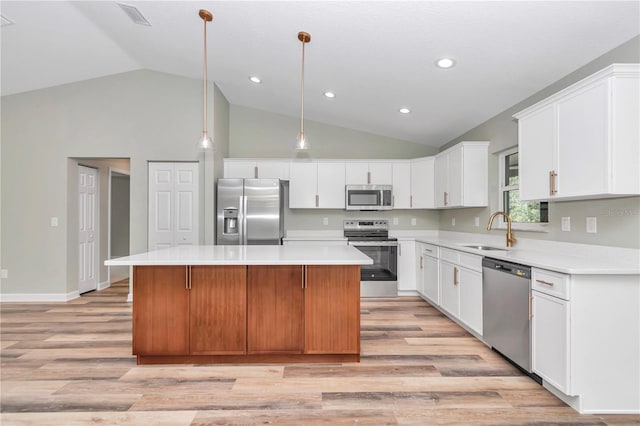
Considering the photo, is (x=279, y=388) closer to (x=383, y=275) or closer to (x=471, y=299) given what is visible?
(x=471, y=299)

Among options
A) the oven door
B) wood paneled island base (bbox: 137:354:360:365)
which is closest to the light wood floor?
wood paneled island base (bbox: 137:354:360:365)

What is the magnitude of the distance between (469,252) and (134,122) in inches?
182

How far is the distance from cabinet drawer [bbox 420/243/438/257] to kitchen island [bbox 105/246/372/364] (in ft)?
6.45

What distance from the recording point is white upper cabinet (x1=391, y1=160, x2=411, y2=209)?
5.40 metres

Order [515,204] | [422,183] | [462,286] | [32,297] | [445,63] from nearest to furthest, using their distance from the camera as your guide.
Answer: [445,63]
[462,286]
[515,204]
[32,297]
[422,183]

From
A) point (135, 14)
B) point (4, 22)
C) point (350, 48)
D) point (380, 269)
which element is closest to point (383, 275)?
point (380, 269)

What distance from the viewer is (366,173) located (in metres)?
5.40

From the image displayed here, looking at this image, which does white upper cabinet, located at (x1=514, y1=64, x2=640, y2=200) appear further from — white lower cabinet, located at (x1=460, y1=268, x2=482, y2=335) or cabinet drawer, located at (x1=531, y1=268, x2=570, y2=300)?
white lower cabinet, located at (x1=460, y1=268, x2=482, y2=335)

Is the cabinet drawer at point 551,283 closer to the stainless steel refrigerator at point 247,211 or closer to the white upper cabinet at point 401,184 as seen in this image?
the white upper cabinet at point 401,184

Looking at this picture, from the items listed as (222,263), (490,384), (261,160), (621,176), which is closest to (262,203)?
(261,160)

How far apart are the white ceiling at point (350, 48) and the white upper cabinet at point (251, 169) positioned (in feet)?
3.02

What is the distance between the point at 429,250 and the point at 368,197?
1244 millimetres

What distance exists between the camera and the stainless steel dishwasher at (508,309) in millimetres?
2494

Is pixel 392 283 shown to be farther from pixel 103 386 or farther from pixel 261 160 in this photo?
pixel 103 386
